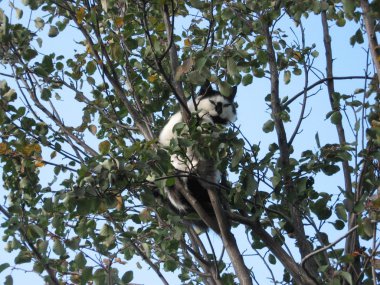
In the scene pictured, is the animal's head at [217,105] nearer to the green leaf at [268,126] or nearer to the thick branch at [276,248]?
the green leaf at [268,126]

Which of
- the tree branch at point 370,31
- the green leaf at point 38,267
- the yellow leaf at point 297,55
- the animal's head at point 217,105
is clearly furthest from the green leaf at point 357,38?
the green leaf at point 38,267

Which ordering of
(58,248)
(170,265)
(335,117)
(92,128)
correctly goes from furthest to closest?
(92,128)
(170,265)
(335,117)
(58,248)

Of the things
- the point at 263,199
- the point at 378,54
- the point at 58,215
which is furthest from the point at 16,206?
the point at 378,54

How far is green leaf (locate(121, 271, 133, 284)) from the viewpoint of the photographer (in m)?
4.26

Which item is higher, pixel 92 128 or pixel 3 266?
pixel 92 128

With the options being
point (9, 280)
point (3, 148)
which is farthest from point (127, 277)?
point (3, 148)

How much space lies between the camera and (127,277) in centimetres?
427

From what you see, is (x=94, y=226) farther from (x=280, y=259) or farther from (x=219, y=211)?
(x=280, y=259)

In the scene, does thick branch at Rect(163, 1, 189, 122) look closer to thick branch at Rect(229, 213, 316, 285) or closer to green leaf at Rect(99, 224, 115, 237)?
thick branch at Rect(229, 213, 316, 285)

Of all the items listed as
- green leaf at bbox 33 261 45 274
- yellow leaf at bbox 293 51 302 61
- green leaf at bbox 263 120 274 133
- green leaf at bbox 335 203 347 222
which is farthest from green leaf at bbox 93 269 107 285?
yellow leaf at bbox 293 51 302 61

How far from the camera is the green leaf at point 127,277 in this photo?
4.26 meters

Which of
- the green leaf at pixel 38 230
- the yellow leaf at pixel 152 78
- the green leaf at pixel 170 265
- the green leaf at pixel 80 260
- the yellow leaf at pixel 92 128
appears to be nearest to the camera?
the green leaf at pixel 38 230

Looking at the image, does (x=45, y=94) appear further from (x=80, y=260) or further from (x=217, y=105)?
(x=217, y=105)

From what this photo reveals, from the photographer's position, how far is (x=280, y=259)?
4.96m
